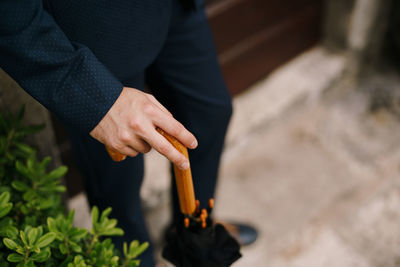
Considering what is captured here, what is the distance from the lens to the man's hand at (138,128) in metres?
0.85

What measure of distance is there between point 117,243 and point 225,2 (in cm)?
124

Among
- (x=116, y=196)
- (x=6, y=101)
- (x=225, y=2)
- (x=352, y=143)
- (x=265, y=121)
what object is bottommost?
(x=352, y=143)

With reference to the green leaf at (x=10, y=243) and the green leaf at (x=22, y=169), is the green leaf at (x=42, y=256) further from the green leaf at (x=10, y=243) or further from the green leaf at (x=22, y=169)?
the green leaf at (x=22, y=169)

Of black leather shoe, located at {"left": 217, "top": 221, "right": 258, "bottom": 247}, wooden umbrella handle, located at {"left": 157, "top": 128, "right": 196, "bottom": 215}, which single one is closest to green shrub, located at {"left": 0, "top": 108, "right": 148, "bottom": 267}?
wooden umbrella handle, located at {"left": 157, "top": 128, "right": 196, "bottom": 215}

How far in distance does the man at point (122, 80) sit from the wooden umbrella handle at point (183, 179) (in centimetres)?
2

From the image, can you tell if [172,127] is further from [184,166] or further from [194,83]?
[194,83]

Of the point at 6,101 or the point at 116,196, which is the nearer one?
the point at 6,101

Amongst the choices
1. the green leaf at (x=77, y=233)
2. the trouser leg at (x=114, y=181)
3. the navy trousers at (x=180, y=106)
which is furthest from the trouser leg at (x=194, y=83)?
the green leaf at (x=77, y=233)

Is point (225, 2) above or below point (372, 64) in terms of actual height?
above

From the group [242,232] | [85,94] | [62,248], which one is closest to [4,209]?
[62,248]

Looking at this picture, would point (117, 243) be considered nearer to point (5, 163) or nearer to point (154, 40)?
point (5, 163)

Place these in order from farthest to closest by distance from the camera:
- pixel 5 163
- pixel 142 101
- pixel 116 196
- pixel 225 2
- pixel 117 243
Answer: pixel 225 2
pixel 117 243
pixel 116 196
pixel 5 163
pixel 142 101

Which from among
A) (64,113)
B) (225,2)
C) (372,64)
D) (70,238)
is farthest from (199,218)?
(372,64)

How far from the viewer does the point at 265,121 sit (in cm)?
233
